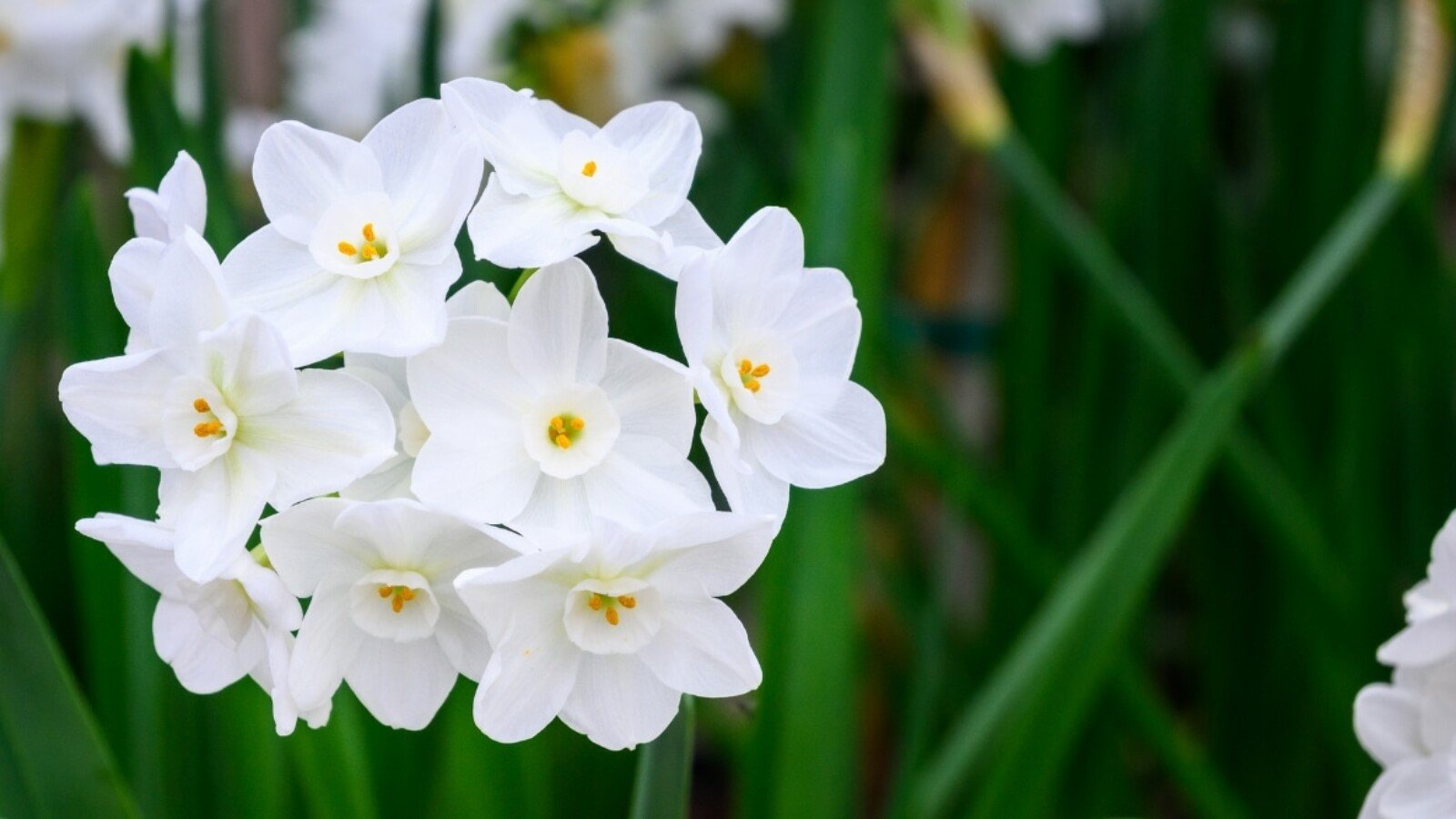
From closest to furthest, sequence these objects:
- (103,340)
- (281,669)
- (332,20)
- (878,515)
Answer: (281,669), (103,340), (332,20), (878,515)

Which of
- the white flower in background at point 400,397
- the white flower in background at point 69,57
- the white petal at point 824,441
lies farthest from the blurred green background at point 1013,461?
the white petal at point 824,441

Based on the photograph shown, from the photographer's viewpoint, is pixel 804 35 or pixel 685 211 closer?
pixel 685 211

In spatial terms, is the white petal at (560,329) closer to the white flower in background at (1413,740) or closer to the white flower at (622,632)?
the white flower at (622,632)

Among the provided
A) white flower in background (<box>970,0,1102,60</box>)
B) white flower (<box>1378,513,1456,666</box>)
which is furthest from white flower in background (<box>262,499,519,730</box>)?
white flower in background (<box>970,0,1102,60</box>)

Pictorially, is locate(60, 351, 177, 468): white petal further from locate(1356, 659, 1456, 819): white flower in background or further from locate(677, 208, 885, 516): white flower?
locate(1356, 659, 1456, 819): white flower in background

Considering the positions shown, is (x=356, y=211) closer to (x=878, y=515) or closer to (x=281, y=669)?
(x=281, y=669)

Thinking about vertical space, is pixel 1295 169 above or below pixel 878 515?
above

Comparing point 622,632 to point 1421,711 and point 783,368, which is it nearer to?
point 783,368

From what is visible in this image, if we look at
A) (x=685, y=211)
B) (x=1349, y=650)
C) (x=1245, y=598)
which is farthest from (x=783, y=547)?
(x=1245, y=598)
